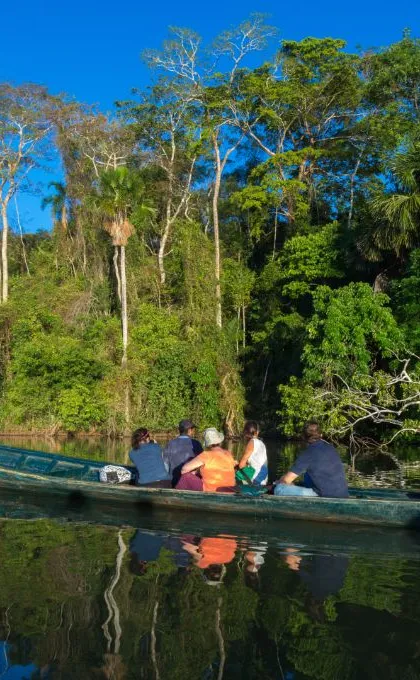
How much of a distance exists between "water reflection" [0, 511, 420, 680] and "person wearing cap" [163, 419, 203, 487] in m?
2.01

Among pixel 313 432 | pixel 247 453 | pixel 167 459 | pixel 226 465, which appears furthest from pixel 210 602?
pixel 167 459

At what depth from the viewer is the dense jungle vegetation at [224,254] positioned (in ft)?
75.7

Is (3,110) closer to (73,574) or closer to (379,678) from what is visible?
(73,574)

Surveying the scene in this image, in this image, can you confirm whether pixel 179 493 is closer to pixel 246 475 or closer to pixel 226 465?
pixel 226 465

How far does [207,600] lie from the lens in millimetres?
6266

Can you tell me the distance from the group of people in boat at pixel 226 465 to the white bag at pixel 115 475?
0.52 meters

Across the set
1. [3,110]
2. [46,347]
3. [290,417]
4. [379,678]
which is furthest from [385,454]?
[3,110]

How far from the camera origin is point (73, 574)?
280 inches

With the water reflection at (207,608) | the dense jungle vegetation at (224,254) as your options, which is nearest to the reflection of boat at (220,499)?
the water reflection at (207,608)

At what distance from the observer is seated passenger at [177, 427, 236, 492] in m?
10.2

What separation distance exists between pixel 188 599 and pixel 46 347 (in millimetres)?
23800

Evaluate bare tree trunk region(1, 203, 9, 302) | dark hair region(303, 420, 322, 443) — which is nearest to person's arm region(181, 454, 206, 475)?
dark hair region(303, 420, 322, 443)

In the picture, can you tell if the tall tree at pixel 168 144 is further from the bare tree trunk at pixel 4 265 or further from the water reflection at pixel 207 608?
the water reflection at pixel 207 608

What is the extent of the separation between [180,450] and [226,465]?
3.05ft
